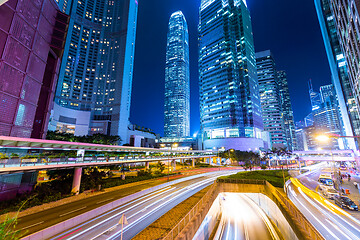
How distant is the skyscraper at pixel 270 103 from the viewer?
514 ft

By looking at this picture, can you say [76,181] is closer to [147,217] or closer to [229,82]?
[147,217]

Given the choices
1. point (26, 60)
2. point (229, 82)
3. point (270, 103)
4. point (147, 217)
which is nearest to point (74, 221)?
point (147, 217)

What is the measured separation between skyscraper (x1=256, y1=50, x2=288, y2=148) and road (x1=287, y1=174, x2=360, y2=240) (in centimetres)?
14698

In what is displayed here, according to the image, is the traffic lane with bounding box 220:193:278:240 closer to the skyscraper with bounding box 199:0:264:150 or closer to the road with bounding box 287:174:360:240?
the road with bounding box 287:174:360:240

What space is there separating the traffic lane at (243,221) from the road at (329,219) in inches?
229

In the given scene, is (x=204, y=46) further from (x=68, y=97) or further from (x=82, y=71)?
(x=68, y=97)

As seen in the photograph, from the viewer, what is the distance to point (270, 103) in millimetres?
163625

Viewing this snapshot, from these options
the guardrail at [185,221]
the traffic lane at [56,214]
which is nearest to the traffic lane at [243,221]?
the guardrail at [185,221]

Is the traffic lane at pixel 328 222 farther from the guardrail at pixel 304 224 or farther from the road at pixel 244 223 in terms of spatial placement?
the road at pixel 244 223

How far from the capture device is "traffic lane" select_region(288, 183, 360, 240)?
15518 millimetres

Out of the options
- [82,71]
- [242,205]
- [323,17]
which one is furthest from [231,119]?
[82,71]

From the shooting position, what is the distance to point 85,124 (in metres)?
101

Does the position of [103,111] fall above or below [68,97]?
below

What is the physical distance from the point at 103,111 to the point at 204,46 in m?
103
